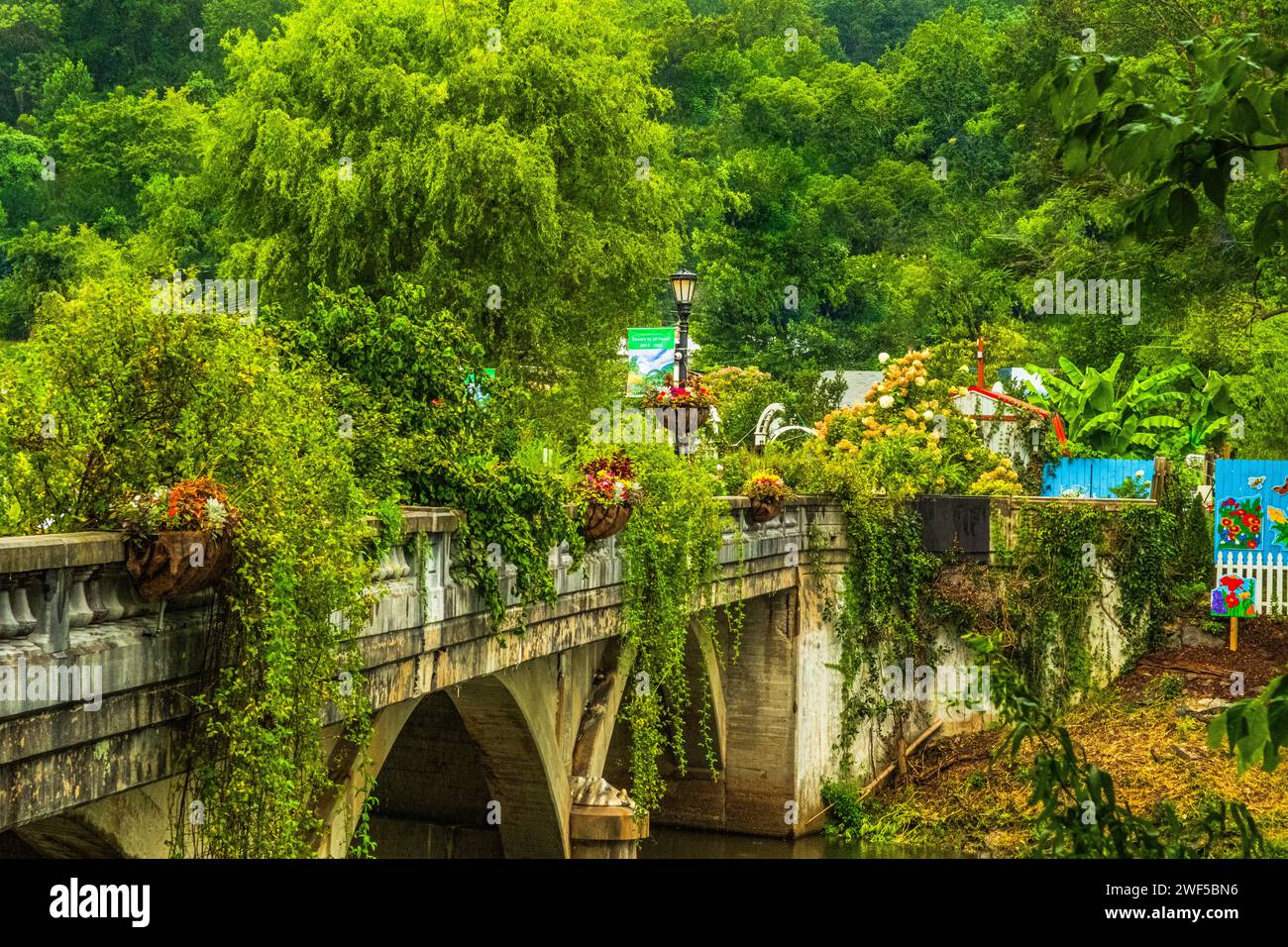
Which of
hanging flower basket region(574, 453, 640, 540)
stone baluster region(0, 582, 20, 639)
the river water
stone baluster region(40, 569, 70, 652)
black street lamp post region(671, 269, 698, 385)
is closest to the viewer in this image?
stone baluster region(0, 582, 20, 639)

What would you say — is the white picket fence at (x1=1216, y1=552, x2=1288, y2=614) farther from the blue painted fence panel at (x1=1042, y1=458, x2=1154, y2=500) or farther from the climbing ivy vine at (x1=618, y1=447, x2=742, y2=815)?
the climbing ivy vine at (x1=618, y1=447, x2=742, y2=815)

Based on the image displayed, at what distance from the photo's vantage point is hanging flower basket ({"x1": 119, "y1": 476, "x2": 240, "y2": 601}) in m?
6.74

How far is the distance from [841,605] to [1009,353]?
26238mm

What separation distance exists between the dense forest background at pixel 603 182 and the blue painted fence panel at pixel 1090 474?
279cm

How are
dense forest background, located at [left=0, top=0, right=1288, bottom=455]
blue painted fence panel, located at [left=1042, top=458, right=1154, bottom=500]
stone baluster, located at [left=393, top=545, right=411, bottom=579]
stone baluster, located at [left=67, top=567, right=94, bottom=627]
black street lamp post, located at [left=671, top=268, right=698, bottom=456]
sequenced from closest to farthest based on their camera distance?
1. stone baluster, located at [left=67, top=567, right=94, bottom=627]
2. stone baluster, located at [left=393, top=545, right=411, bottom=579]
3. black street lamp post, located at [left=671, top=268, right=698, bottom=456]
4. dense forest background, located at [left=0, top=0, right=1288, bottom=455]
5. blue painted fence panel, located at [left=1042, top=458, right=1154, bottom=500]

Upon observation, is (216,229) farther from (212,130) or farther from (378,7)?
(378,7)


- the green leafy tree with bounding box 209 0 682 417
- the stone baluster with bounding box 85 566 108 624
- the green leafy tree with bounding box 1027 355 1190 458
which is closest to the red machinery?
the green leafy tree with bounding box 1027 355 1190 458

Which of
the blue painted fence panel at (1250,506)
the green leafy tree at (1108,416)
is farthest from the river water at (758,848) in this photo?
the green leafy tree at (1108,416)

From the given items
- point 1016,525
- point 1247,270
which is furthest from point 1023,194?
point 1016,525

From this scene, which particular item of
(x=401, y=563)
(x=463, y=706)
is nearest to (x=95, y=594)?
(x=401, y=563)

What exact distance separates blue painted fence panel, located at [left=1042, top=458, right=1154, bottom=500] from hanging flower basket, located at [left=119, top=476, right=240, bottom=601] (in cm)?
2492

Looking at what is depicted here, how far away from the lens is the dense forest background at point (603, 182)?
25891 mm

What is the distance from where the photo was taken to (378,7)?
2755cm
